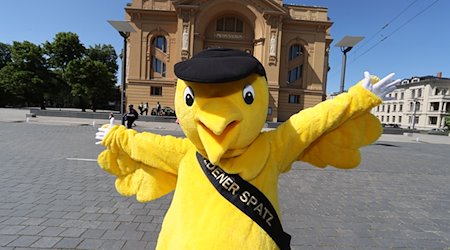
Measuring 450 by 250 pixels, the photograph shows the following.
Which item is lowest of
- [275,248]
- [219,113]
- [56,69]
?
[275,248]

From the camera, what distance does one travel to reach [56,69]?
38.6 meters

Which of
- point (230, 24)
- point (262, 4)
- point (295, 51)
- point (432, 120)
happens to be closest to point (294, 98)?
point (295, 51)

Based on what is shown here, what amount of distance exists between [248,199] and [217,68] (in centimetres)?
75

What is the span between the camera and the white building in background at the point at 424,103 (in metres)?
60.3

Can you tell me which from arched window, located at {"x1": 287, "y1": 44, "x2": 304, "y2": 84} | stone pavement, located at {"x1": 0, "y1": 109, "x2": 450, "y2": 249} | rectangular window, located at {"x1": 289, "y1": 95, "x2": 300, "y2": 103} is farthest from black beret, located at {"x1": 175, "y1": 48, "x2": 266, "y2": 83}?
arched window, located at {"x1": 287, "y1": 44, "x2": 304, "y2": 84}

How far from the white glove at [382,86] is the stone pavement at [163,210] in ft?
7.41

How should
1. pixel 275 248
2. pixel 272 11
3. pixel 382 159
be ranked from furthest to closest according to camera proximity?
1. pixel 272 11
2. pixel 382 159
3. pixel 275 248

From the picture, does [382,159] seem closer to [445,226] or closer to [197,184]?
[445,226]

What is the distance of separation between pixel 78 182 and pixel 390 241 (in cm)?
565

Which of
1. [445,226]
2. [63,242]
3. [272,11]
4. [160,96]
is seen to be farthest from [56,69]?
[445,226]

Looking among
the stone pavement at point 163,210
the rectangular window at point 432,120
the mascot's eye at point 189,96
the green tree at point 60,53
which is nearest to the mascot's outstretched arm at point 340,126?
the mascot's eye at point 189,96

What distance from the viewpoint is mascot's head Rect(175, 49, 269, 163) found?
49.9 inches

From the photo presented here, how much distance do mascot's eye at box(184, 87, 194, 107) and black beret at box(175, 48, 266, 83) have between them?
9 centimetres

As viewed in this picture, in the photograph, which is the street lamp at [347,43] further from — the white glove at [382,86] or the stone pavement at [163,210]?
the white glove at [382,86]
